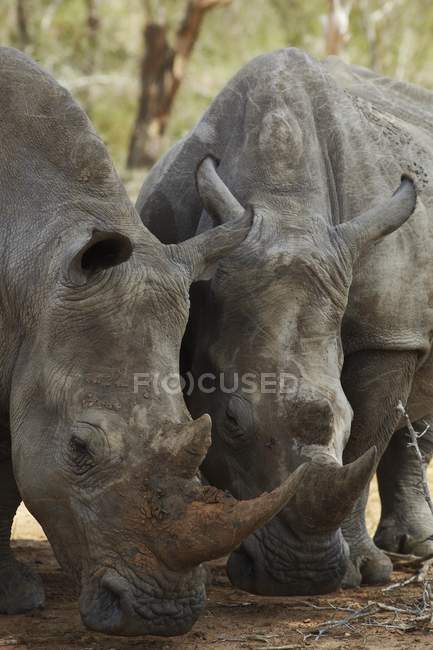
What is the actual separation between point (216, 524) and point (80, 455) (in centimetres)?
71

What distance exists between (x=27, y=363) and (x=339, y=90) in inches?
126

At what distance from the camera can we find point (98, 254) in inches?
234

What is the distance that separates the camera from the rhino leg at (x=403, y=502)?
29.5 feet

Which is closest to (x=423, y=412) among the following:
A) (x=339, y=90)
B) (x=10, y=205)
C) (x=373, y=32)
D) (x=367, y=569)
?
(x=367, y=569)

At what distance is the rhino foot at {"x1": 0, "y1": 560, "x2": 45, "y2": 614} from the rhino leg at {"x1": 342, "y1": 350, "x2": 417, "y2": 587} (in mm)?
1843

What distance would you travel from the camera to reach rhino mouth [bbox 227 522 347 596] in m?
6.31

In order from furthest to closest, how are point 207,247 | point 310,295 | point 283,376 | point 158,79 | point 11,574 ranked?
1. point 158,79
2. point 310,295
3. point 11,574
4. point 283,376
5. point 207,247

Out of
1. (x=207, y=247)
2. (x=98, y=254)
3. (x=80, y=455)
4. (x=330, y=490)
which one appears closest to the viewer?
(x=80, y=455)

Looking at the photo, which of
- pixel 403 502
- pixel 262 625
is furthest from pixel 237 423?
pixel 403 502

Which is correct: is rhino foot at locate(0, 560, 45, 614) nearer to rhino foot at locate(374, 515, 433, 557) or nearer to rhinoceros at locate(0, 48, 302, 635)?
rhinoceros at locate(0, 48, 302, 635)

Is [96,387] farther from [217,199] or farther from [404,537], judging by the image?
[404,537]

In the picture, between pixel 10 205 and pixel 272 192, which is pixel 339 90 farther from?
pixel 10 205

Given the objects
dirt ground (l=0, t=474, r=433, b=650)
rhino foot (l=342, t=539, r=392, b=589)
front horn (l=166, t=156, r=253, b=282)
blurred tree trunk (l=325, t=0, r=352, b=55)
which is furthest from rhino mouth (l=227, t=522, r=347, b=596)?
blurred tree trunk (l=325, t=0, r=352, b=55)

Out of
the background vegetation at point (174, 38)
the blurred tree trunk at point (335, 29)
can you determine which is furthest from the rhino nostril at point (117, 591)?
the background vegetation at point (174, 38)
